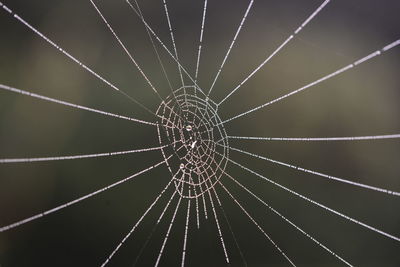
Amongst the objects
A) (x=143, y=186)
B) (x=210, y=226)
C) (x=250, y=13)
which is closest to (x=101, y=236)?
(x=143, y=186)

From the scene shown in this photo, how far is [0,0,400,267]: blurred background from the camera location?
1437 millimetres

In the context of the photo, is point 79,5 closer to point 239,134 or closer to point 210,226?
point 239,134

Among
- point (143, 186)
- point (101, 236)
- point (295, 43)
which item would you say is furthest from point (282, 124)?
point (101, 236)

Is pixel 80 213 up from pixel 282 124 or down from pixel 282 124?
down

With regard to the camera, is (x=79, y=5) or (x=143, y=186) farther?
(x=143, y=186)

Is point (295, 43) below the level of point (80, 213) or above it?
above

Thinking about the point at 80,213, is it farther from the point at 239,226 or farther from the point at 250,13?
the point at 250,13

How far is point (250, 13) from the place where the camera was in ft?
4.73

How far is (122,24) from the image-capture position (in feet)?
4.74

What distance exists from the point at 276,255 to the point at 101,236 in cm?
57

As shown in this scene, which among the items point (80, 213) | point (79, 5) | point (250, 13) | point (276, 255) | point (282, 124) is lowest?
point (276, 255)

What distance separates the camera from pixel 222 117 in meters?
1.49

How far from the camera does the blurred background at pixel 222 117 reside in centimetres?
144

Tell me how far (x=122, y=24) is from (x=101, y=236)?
677 mm
